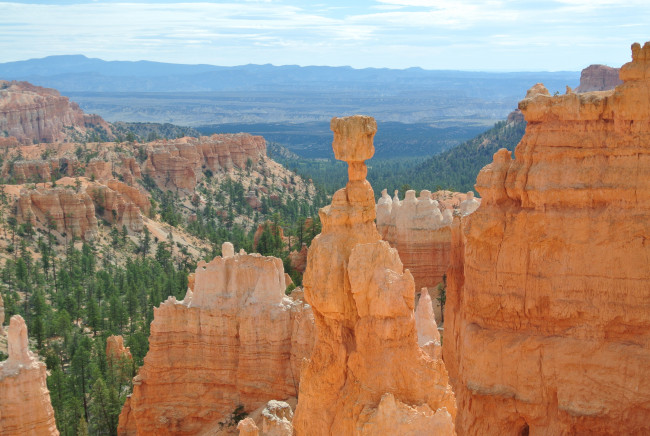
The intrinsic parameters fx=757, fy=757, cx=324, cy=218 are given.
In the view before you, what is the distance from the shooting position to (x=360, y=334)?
11.0 m

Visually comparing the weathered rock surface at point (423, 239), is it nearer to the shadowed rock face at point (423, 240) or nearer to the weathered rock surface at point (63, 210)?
the shadowed rock face at point (423, 240)

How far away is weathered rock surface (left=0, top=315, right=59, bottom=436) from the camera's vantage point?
19.8 meters

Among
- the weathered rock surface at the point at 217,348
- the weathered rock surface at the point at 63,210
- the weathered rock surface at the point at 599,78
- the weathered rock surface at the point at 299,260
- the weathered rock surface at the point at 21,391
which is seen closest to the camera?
the weathered rock surface at the point at 21,391

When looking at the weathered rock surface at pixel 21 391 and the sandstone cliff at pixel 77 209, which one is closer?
the weathered rock surface at pixel 21 391

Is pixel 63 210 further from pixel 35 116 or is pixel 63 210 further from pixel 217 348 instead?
pixel 35 116

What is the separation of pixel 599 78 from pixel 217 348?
91987 millimetres

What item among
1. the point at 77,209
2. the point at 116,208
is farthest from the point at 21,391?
the point at 116,208

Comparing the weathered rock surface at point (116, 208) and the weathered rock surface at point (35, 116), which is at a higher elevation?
the weathered rock surface at point (35, 116)

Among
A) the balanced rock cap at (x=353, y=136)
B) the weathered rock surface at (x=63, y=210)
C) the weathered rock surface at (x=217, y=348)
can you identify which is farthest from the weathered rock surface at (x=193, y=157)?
the balanced rock cap at (x=353, y=136)

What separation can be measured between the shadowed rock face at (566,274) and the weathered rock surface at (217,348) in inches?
289

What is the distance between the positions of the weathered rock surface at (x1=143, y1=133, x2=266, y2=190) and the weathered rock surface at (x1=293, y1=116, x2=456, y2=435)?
82871mm

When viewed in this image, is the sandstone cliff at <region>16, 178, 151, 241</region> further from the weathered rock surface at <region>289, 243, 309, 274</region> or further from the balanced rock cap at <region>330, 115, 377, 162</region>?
the balanced rock cap at <region>330, 115, 377, 162</region>

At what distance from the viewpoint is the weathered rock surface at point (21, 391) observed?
779 inches

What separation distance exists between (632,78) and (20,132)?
454 ft
